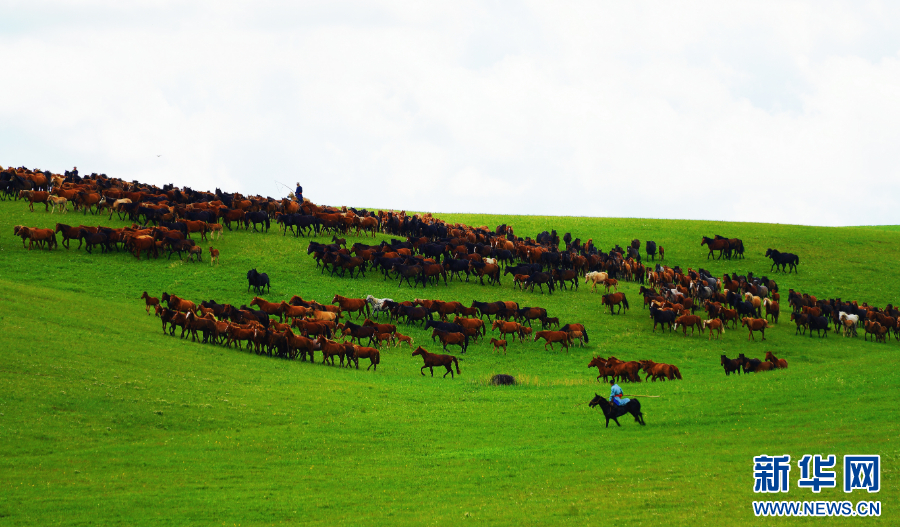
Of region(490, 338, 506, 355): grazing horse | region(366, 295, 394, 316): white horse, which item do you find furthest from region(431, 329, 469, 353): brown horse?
region(366, 295, 394, 316): white horse

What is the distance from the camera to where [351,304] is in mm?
39562

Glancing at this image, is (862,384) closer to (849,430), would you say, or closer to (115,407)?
(849,430)

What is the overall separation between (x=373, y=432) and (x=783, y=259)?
49.0m

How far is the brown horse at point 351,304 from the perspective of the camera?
39.3 metres

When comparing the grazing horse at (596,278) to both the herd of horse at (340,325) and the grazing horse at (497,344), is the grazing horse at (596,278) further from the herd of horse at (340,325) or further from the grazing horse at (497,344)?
the grazing horse at (497,344)

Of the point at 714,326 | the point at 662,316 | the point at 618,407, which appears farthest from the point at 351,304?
the point at 618,407

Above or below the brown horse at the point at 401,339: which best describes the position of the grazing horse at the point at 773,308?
above

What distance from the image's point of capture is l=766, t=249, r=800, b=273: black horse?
202 feet

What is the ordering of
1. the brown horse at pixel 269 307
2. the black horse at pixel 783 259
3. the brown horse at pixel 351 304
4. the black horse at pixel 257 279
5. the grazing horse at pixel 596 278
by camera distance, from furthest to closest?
1. the black horse at pixel 783 259
2. the grazing horse at pixel 596 278
3. the black horse at pixel 257 279
4. the brown horse at pixel 351 304
5. the brown horse at pixel 269 307

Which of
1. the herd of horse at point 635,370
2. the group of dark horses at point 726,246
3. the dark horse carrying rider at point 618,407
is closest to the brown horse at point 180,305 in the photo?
the herd of horse at point 635,370

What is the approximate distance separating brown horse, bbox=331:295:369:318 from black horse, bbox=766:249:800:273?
3678cm

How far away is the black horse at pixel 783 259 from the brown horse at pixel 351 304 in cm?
3678

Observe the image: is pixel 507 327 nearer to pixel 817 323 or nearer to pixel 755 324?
pixel 755 324

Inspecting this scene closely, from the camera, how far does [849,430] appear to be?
18.5 meters
